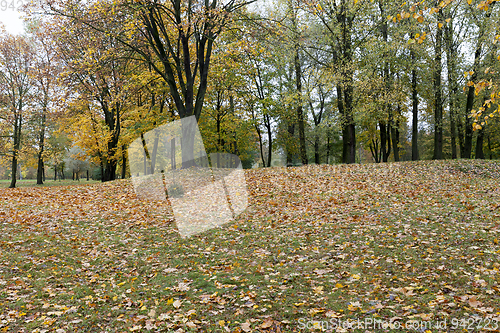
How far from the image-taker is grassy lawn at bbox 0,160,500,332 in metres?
4.57

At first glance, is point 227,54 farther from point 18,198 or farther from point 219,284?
point 219,284

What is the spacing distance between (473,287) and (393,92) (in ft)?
50.3

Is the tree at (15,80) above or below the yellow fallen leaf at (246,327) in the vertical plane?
above

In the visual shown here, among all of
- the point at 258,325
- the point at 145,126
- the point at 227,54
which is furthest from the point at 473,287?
the point at 145,126

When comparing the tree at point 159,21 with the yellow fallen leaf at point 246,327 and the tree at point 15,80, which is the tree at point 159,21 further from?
the tree at point 15,80

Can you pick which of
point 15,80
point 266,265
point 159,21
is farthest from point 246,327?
point 15,80

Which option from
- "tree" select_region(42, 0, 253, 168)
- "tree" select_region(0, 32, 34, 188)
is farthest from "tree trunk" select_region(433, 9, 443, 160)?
"tree" select_region(0, 32, 34, 188)

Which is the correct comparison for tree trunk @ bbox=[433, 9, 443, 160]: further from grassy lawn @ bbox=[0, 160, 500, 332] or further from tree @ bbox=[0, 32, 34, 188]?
tree @ bbox=[0, 32, 34, 188]

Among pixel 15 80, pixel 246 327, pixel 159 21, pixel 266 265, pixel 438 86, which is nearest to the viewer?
pixel 246 327

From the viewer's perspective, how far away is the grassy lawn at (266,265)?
15.0 ft

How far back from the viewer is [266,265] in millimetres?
6582

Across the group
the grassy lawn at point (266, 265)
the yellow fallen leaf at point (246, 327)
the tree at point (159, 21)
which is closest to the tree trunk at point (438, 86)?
the grassy lawn at point (266, 265)

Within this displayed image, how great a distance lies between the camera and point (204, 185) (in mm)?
13617

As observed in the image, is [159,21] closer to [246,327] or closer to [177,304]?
[177,304]
